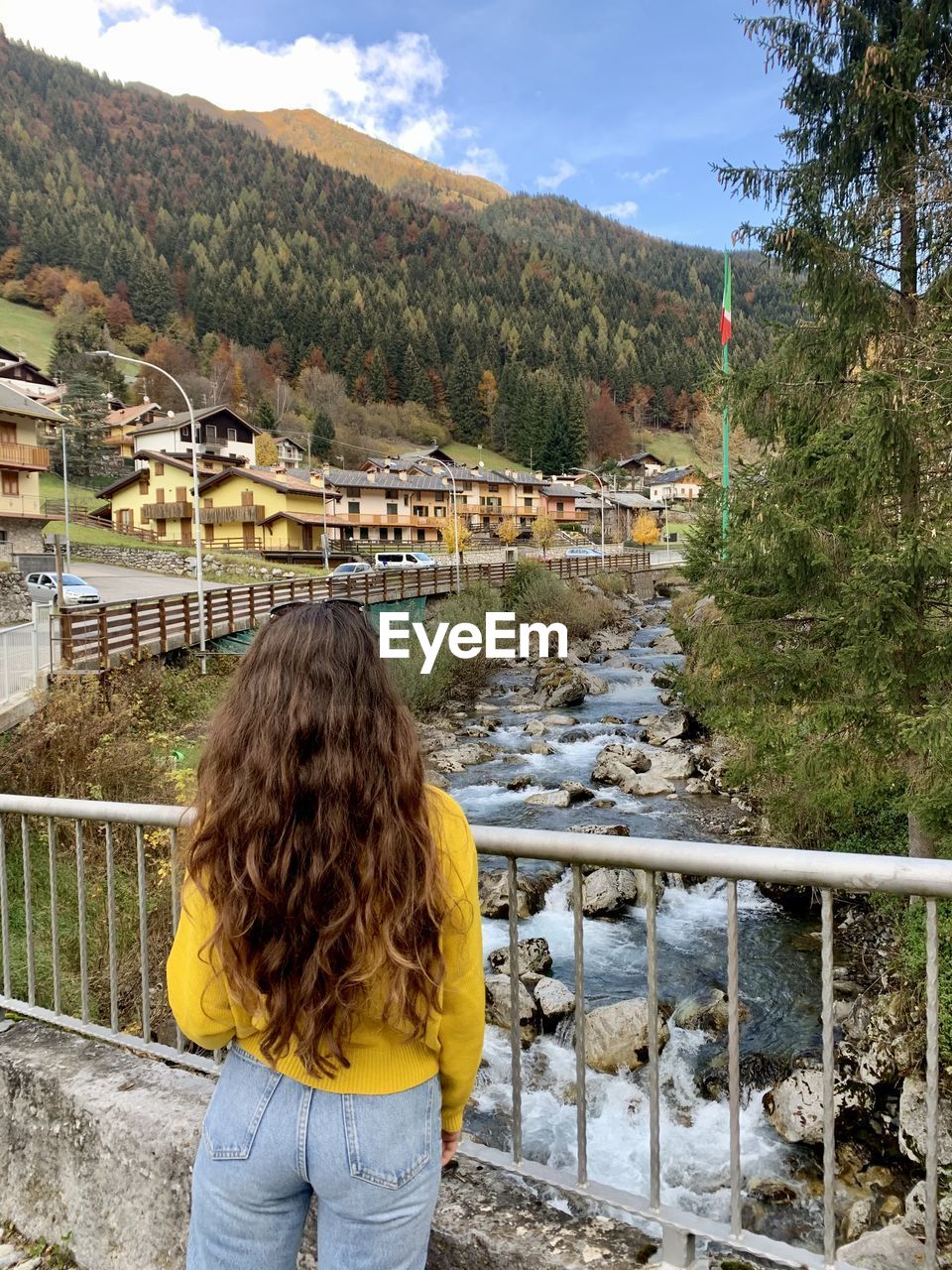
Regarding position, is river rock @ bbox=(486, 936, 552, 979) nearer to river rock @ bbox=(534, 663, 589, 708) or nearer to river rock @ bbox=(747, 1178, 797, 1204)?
river rock @ bbox=(747, 1178, 797, 1204)

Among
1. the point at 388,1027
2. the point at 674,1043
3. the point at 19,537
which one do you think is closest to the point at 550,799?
the point at 674,1043

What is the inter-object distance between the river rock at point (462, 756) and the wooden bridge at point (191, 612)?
4.27 meters

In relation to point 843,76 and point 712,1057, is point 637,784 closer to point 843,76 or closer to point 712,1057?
point 712,1057

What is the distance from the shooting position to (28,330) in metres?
107

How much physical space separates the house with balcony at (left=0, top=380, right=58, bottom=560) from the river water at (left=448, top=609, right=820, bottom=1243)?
3177 centimetres

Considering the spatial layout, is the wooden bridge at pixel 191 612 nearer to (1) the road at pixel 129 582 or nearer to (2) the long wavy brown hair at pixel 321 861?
(1) the road at pixel 129 582

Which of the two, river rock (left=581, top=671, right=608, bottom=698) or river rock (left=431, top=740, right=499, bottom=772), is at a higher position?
river rock (left=581, top=671, right=608, bottom=698)

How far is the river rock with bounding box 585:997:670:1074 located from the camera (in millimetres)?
7449

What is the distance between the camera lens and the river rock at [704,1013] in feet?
26.2

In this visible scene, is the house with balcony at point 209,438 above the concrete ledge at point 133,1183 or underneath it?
above

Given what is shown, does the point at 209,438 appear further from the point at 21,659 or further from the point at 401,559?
the point at 21,659

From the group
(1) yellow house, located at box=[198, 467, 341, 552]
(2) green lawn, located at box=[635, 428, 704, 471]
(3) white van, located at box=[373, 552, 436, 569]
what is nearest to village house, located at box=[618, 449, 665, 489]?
(2) green lawn, located at box=[635, 428, 704, 471]

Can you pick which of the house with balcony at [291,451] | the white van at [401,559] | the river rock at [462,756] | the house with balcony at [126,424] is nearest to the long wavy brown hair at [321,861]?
the river rock at [462,756]

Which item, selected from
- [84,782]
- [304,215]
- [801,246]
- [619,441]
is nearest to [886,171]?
[801,246]
